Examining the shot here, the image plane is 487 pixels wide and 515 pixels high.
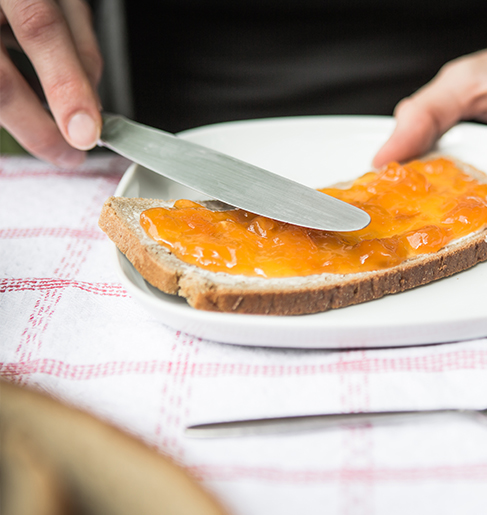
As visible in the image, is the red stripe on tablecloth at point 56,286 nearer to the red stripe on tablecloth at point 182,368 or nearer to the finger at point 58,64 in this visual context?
the red stripe on tablecloth at point 182,368

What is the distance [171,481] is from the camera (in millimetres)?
1076

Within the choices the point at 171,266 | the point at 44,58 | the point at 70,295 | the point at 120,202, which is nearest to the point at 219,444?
the point at 171,266

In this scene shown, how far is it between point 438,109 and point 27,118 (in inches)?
95.1

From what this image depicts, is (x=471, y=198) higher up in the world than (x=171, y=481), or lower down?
lower down

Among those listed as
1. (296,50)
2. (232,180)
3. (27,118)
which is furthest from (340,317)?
(296,50)

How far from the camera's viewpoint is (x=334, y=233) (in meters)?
1.97

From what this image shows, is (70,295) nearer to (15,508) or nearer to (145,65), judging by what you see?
(15,508)

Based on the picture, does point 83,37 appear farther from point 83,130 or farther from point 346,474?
point 346,474

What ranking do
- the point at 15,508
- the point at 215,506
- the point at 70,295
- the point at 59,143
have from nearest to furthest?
the point at 15,508, the point at 215,506, the point at 70,295, the point at 59,143

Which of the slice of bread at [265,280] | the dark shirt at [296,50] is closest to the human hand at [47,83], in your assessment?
the slice of bread at [265,280]

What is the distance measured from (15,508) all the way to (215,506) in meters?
0.39

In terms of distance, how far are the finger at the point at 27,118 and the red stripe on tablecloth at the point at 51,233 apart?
0.53 meters

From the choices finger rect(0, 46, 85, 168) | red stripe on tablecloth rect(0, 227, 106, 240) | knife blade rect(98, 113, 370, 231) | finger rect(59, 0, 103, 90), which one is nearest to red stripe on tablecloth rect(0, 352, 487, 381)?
knife blade rect(98, 113, 370, 231)

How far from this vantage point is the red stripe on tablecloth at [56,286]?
2.09 m
